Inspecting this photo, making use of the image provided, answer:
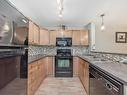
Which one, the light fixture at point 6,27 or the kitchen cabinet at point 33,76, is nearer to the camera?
the light fixture at point 6,27

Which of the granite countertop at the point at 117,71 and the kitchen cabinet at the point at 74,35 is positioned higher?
the kitchen cabinet at the point at 74,35

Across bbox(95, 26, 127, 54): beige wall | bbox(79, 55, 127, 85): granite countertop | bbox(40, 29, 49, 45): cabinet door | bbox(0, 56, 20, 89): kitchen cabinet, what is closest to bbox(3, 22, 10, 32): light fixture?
bbox(0, 56, 20, 89): kitchen cabinet

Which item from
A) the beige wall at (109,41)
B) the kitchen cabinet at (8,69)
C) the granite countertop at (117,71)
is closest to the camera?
the kitchen cabinet at (8,69)

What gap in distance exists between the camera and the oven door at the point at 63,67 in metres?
7.58

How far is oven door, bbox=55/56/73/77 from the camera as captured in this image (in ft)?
24.9

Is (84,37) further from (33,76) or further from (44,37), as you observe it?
(33,76)

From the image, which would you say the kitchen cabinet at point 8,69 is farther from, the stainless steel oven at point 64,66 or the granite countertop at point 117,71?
the stainless steel oven at point 64,66

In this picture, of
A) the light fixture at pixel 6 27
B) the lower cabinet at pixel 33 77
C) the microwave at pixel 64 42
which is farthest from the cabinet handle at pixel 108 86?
the microwave at pixel 64 42

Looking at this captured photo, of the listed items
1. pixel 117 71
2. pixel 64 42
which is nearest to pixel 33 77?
pixel 117 71

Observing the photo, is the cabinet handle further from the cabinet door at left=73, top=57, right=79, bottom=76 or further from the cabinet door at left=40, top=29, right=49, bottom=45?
the cabinet door at left=40, top=29, right=49, bottom=45

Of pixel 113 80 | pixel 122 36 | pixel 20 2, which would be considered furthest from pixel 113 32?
pixel 113 80

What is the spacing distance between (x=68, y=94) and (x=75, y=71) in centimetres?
299

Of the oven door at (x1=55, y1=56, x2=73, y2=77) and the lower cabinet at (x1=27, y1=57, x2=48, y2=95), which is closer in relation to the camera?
the lower cabinet at (x1=27, y1=57, x2=48, y2=95)

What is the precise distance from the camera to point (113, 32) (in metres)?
8.26
